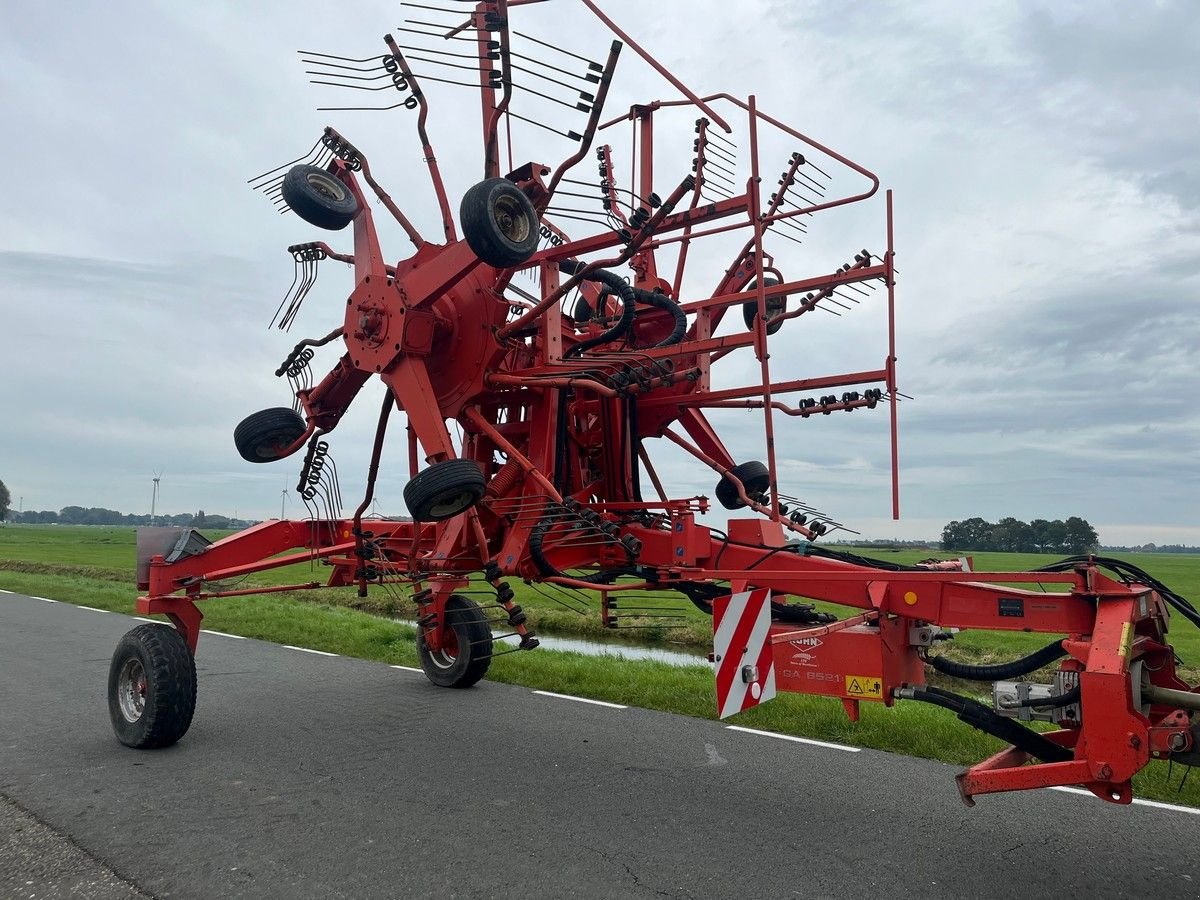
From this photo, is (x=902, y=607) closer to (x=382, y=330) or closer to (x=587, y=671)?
(x=382, y=330)

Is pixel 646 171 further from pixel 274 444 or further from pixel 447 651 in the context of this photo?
pixel 447 651

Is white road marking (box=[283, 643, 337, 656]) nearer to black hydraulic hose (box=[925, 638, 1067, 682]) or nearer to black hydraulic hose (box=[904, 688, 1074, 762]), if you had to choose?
black hydraulic hose (box=[925, 638, 1067, 682])

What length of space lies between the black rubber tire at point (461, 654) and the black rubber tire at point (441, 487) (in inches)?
138

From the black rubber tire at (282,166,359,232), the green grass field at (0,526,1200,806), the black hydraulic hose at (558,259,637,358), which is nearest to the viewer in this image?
the black hydraulic hose at (558,259,637,358)

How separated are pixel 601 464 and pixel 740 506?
1.18m

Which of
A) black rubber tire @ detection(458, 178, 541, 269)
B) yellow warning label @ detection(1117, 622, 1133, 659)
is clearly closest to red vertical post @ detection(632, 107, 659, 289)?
black rubber tire @ detection(458, 178, 541, 269)

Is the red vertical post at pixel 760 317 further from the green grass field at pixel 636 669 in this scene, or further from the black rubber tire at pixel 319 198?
the black rubber tire at pixel 319 198

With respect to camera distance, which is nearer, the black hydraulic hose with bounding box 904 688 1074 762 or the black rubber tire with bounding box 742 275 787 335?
the black hydraulic hose with bounding box 904 688 1074 762

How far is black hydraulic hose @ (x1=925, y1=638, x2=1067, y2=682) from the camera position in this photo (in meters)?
4.41

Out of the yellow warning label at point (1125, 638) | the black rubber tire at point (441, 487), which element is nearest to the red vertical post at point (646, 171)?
the black rubber tire at point (441, 487)

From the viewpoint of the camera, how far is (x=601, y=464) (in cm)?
696

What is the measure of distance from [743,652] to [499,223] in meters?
2.94

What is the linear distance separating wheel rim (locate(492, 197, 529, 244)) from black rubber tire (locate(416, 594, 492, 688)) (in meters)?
4.25

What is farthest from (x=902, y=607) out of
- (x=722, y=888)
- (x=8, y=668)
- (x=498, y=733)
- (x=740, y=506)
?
(x=8, y=668)
